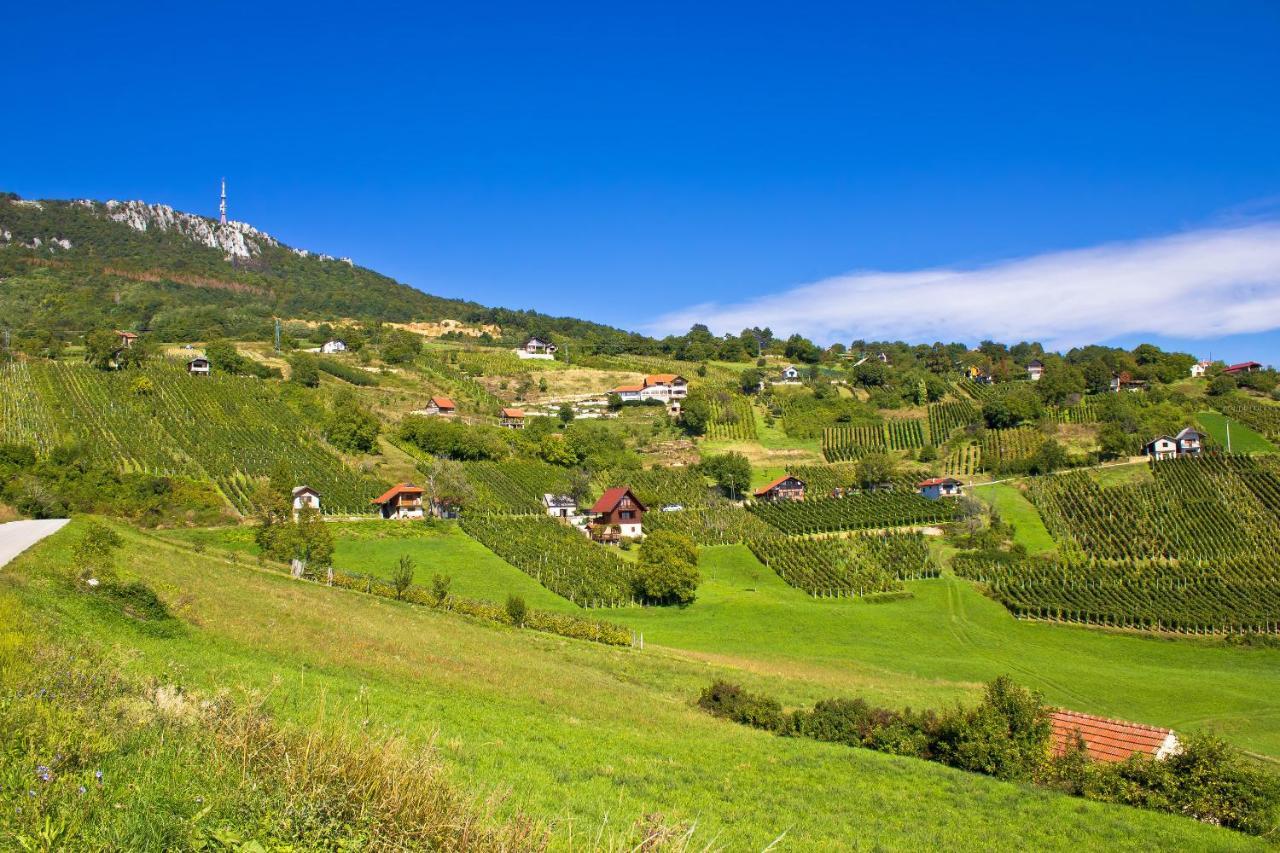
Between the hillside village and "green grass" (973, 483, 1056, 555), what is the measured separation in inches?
12.8

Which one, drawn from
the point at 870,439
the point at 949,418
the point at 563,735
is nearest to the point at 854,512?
the point at 870,439

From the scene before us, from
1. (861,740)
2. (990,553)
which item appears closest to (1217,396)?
(990,553)

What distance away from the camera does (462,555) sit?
170ft

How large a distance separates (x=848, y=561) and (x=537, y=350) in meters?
91.1

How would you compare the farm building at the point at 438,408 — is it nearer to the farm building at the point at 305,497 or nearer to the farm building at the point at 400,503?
the farm building at the point at 400,503

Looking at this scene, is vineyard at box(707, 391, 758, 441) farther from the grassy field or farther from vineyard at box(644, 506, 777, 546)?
the grassy field

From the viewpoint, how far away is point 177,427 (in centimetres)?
6994

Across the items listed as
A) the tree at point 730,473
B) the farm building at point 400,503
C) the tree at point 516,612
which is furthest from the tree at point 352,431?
the tree at point 516,612

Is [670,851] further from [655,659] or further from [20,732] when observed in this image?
[655,659]

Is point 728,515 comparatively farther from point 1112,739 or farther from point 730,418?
point 1112,739

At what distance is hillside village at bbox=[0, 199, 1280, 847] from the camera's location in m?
26.9

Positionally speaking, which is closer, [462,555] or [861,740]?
[861,740]

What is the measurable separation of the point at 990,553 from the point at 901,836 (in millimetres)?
47490

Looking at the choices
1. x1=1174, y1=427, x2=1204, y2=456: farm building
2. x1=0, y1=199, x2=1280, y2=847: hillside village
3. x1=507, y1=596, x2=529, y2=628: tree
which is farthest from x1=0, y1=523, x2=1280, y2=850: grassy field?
x1=1174, y1=427, x2=1204, y2=456: farm building
